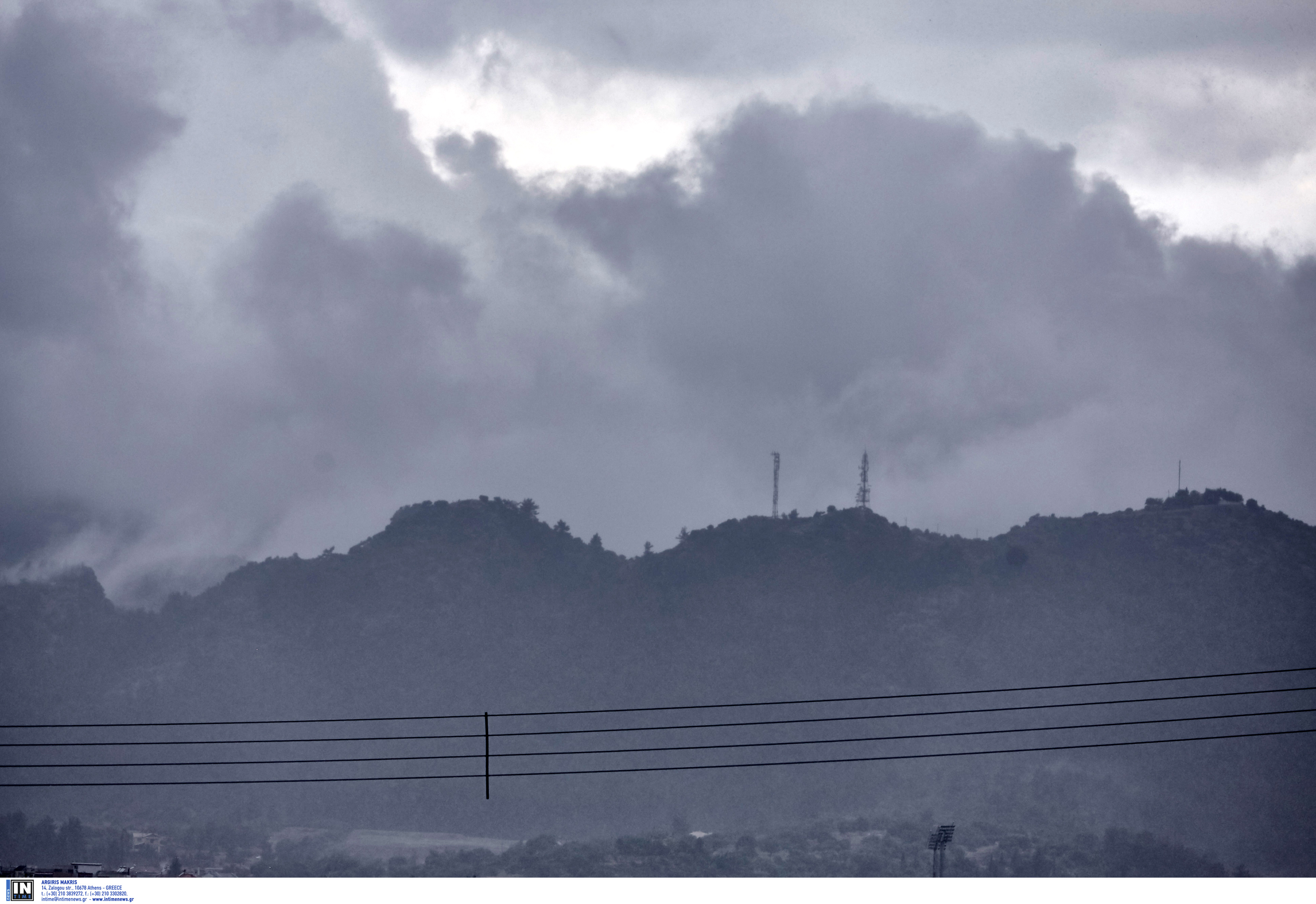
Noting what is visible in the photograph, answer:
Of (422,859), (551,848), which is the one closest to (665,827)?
(551,848)

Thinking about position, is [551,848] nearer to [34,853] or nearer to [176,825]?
[176,825]

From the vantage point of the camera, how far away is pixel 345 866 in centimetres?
17600

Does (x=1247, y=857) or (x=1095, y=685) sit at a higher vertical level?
(x=1095, y=685)

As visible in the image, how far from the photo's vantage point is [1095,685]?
643 feet

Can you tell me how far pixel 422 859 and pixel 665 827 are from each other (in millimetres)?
32929

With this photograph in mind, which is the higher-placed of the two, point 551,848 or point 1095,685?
point 1095,685
